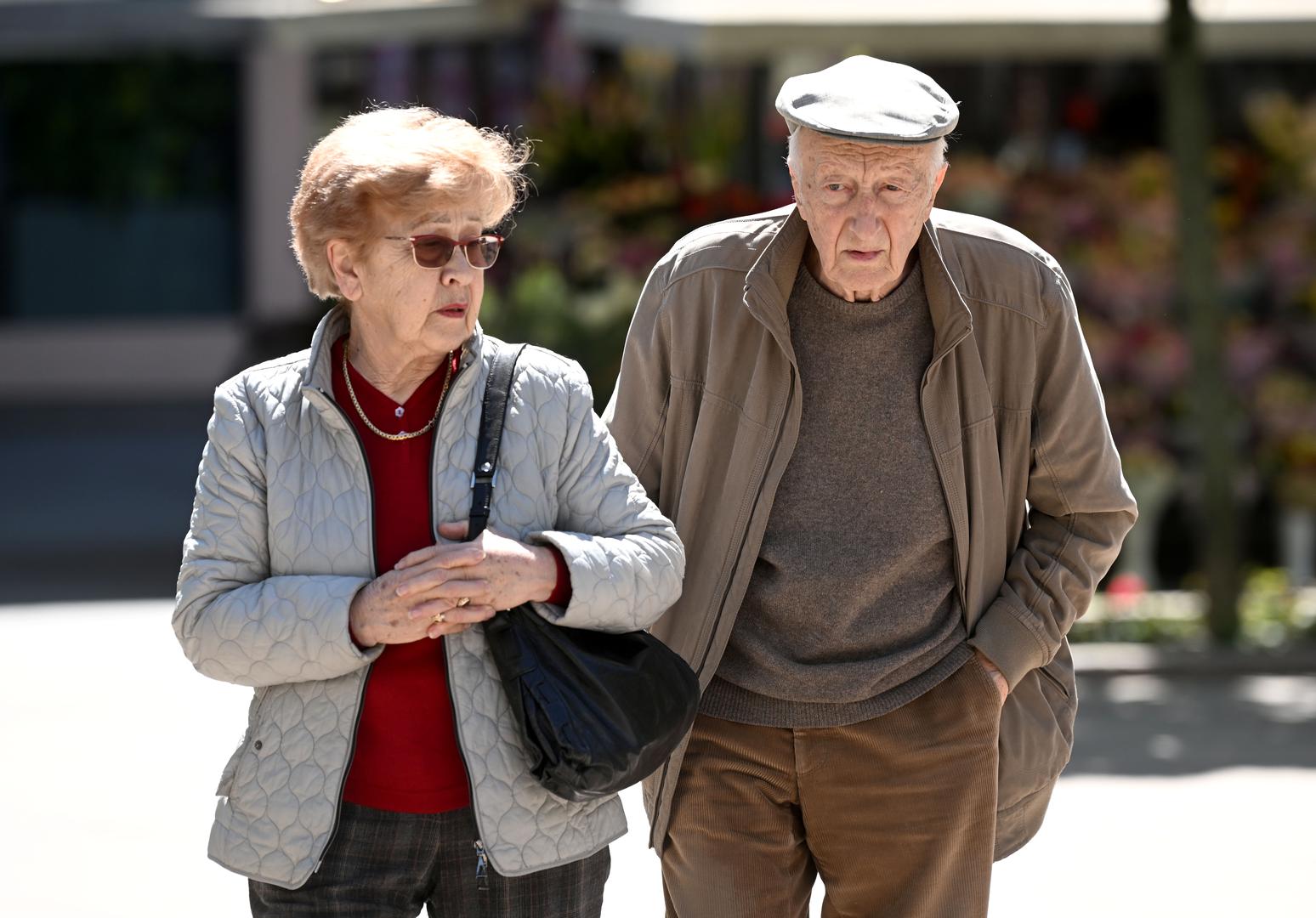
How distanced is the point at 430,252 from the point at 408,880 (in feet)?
3.05

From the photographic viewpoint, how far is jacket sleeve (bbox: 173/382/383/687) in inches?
104

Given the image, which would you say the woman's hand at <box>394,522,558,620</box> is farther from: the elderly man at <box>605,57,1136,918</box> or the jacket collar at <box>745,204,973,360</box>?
the jacket collar at <box>745,204,973,360</box>

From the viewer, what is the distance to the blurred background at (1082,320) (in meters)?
5.96

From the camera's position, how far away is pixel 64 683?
7.83 m

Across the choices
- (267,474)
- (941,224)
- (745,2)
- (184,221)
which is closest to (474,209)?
(267,474)

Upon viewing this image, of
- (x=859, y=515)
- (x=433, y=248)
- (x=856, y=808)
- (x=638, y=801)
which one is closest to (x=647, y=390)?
(x=859, y=515)

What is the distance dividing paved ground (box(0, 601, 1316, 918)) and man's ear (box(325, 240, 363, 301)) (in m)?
2.89

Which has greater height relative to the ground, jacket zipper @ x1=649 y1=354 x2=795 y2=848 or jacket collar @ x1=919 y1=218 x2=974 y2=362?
jacket collar @ x1=919 y1=218 x2=974 y2=362

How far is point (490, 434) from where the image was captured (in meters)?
2.81

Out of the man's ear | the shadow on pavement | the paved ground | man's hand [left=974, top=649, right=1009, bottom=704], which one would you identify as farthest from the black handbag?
the shadow on pavement

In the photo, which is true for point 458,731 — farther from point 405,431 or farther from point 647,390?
point 647,390

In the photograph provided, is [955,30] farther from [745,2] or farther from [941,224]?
[941,224]

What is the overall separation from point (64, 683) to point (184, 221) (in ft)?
40.7

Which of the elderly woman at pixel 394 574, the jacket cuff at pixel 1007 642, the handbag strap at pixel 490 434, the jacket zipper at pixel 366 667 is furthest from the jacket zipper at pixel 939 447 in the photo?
the jacket zipper at pixel 366 667
